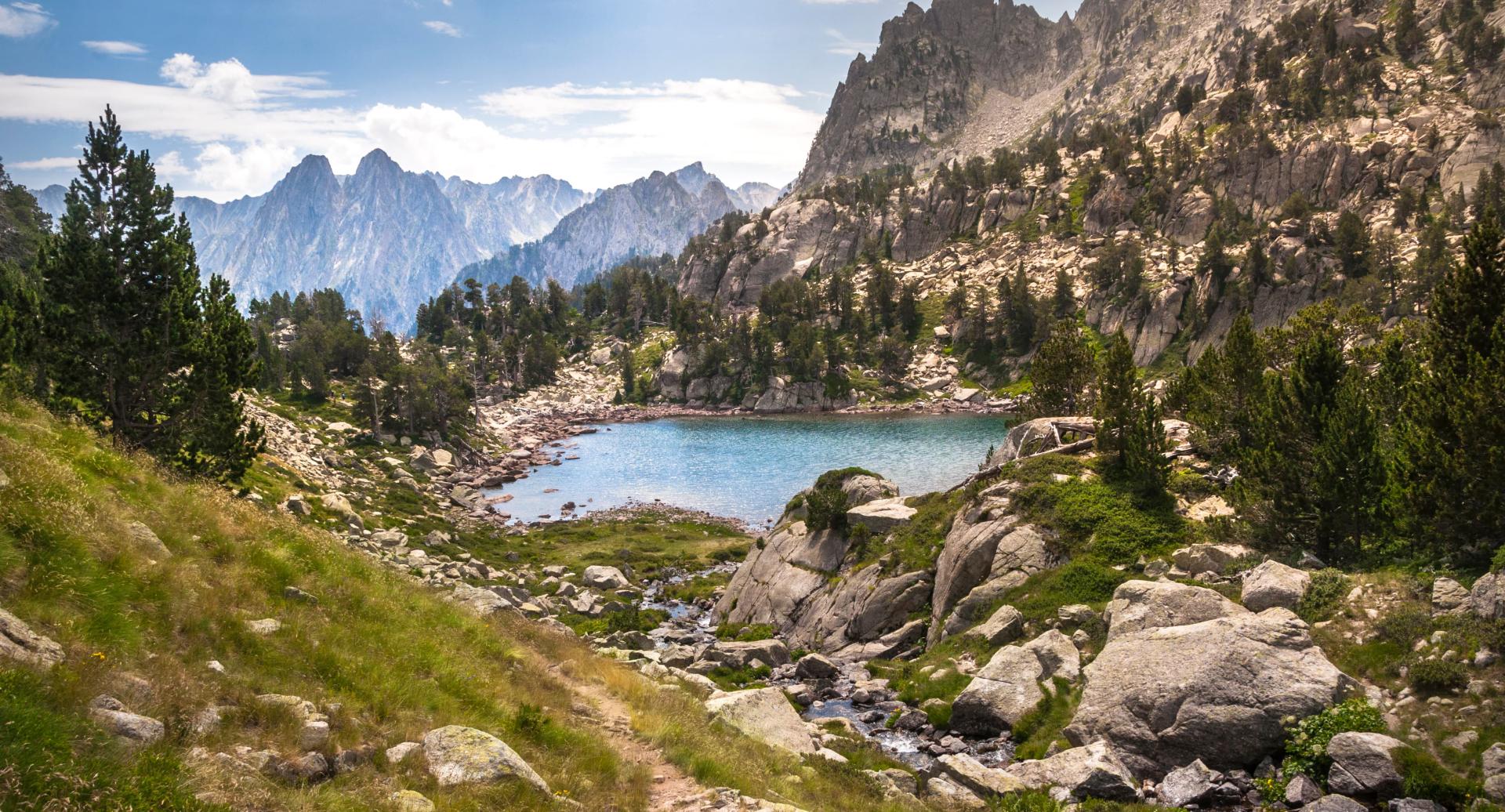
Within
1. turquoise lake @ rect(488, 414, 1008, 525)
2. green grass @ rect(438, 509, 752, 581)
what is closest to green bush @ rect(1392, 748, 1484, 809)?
green grass @ rect(438, 509, 752, 581)

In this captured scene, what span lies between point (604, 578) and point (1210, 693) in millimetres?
43282

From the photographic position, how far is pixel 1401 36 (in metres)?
167

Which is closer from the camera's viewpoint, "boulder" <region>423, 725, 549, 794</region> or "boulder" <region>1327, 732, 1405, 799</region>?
"boulder" <region>423, 725, 549, 794</region>

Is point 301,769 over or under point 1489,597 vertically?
under

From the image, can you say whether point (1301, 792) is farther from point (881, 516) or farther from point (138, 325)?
point (138, 325)

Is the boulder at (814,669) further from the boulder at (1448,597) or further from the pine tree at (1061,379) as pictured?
the pine tree at (1061,379)

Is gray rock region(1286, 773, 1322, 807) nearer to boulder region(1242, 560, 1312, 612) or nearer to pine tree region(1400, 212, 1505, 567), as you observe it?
boulder region(1242, 560, 1312, 612)

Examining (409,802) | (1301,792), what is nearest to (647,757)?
(409,802)

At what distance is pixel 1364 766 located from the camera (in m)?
15.9

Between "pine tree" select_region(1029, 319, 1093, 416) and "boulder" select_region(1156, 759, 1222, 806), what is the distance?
46808mm

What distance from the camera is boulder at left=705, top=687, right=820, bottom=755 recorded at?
20.0m

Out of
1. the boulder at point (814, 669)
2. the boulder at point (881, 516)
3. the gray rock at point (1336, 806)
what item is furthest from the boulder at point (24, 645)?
the boulder at point (881, 516)

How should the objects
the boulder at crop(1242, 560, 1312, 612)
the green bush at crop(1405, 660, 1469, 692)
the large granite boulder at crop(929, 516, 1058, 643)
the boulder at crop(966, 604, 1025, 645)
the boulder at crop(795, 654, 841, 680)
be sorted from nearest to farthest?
the green bush at crop(1405, 660, 1469, 692) → the boulder at crop(1242, 560, 1312, 612) → the boulder at crop(966, 604, 1025, 645) → the boulder at crop(795, 654, 841, 680) → the large granite boulder at crop(929, 516, 1058, 643)

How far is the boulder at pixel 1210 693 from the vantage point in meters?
18.0
